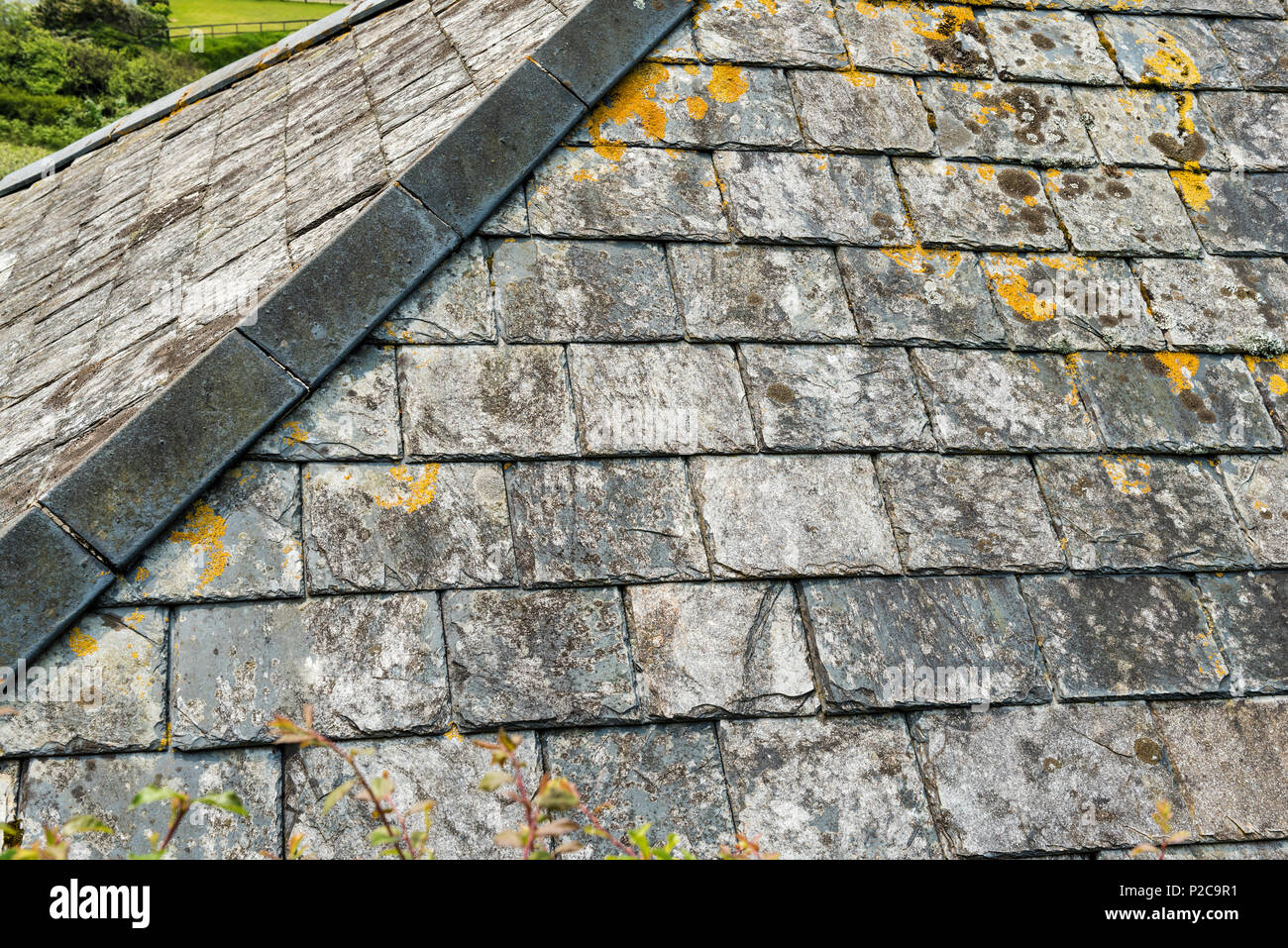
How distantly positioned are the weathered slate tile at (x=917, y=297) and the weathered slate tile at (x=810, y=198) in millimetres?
73

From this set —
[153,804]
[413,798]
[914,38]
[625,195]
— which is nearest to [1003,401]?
[625,195]

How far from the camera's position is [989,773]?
5.81ft

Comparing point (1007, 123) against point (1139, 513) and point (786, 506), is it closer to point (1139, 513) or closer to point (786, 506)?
point (1139, 513)

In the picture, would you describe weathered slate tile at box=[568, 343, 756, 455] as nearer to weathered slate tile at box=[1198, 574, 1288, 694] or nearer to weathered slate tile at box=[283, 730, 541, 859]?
weathered slate tile at box=[283, 730, 541, 859]

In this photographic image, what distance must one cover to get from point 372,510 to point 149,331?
96cm

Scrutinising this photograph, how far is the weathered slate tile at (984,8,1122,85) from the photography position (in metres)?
2.68

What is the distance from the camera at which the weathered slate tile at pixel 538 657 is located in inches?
66.2

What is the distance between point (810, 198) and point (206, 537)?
166 centimetres

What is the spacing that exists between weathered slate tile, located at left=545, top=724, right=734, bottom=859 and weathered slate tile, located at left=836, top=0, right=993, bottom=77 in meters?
2.01

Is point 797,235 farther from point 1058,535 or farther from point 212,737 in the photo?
point 212,737

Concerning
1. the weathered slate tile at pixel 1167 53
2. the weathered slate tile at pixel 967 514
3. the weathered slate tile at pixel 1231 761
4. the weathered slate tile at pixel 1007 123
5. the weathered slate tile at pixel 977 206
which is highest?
the weathered slate tile at pixel 1167 53


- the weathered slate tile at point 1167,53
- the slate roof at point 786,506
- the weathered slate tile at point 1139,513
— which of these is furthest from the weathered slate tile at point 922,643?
the weathered slate tile at point 1167,53

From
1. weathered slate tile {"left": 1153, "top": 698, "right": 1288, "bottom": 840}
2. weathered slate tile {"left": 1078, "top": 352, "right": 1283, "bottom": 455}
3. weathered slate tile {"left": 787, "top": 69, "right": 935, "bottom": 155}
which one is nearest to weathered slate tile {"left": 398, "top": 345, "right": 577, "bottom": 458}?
weathered slate tile {"left": 787, "top": 69, "right": 935, "bottom": 155}

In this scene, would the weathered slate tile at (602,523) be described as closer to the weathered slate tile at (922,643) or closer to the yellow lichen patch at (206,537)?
the weathered slate tile at (922,643)
